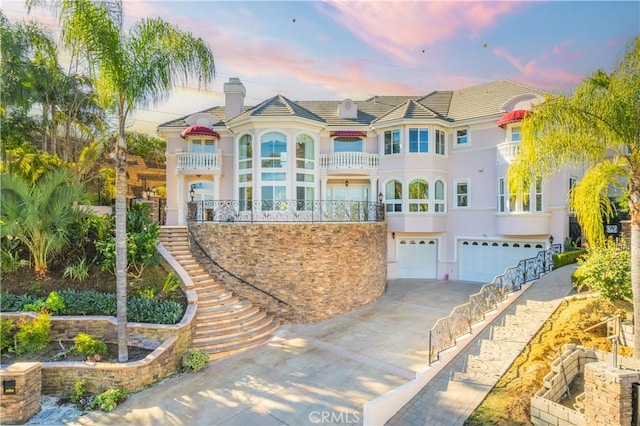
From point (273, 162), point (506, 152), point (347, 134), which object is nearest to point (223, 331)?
point (273, 162)

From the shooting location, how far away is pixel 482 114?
17.3m

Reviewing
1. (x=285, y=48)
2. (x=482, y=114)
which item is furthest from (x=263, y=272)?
(x=482, y=114)

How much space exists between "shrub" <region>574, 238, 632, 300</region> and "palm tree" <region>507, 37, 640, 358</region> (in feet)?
4.97

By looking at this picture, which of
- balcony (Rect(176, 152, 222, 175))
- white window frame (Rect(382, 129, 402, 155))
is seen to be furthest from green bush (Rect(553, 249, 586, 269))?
balcony (Rect(176, 152, 222, 175))

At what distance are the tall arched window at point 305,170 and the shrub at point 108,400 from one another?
34.8 feet

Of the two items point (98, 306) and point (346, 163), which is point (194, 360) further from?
point (346, 163)

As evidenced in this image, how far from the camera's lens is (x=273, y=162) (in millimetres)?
16359

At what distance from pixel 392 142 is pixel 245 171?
27.1 ft

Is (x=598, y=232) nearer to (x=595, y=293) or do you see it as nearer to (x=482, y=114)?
(x=595, y=293)

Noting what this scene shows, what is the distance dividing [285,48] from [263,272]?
8.92 metres

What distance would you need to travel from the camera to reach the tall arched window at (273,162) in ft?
53.6

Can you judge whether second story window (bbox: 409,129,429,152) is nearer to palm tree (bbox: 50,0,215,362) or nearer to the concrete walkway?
the concrete walkway

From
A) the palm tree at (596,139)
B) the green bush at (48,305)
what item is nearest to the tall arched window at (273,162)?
the green bush at (48,305)

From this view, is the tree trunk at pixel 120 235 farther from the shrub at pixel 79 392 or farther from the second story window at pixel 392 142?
the second story window at pixel 392 142
